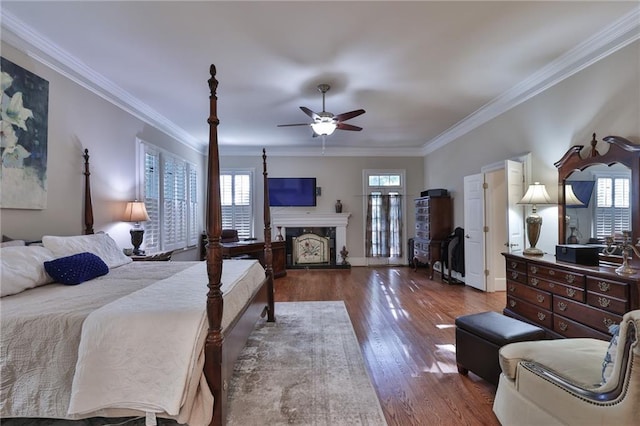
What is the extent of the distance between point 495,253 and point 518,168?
5.04ft

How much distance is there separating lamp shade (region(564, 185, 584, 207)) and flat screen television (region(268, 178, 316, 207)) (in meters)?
4.91

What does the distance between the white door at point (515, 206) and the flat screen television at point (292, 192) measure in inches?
168

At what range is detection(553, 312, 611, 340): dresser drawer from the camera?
2404 millimetres

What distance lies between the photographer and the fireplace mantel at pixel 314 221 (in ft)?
23.5

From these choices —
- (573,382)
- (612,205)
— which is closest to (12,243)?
(573,382)

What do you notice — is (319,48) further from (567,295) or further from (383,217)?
(383,217)

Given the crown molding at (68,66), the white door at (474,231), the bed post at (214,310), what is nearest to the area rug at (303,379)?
the bed post at (214,310)

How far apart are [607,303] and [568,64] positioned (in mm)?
2390

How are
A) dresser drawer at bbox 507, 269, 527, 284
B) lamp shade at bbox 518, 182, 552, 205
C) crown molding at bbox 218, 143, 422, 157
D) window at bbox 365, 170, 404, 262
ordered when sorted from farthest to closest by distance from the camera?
window at bbox 365, 170, 404, 262
crown molding at bbox 218, 143, 422, 157
lamp shade at bbox 518, 182, 552, 205
dresser drawer at bbox 507, 269, 527, 284

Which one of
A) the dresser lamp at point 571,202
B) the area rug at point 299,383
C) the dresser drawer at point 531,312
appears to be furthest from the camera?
the dresser lamp at point 571,202

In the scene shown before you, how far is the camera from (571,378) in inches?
58.6

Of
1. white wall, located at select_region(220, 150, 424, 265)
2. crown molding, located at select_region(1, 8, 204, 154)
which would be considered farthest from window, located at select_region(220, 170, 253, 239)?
crown molding, located at select_region(1, 8, 204, 154)

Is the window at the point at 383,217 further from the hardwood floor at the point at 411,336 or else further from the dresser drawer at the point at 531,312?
the dresser drawer at the point at 531,312

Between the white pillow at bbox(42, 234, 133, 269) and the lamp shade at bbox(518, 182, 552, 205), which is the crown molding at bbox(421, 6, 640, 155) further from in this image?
the white pillow at bbox(42, 234, 133, 269)
